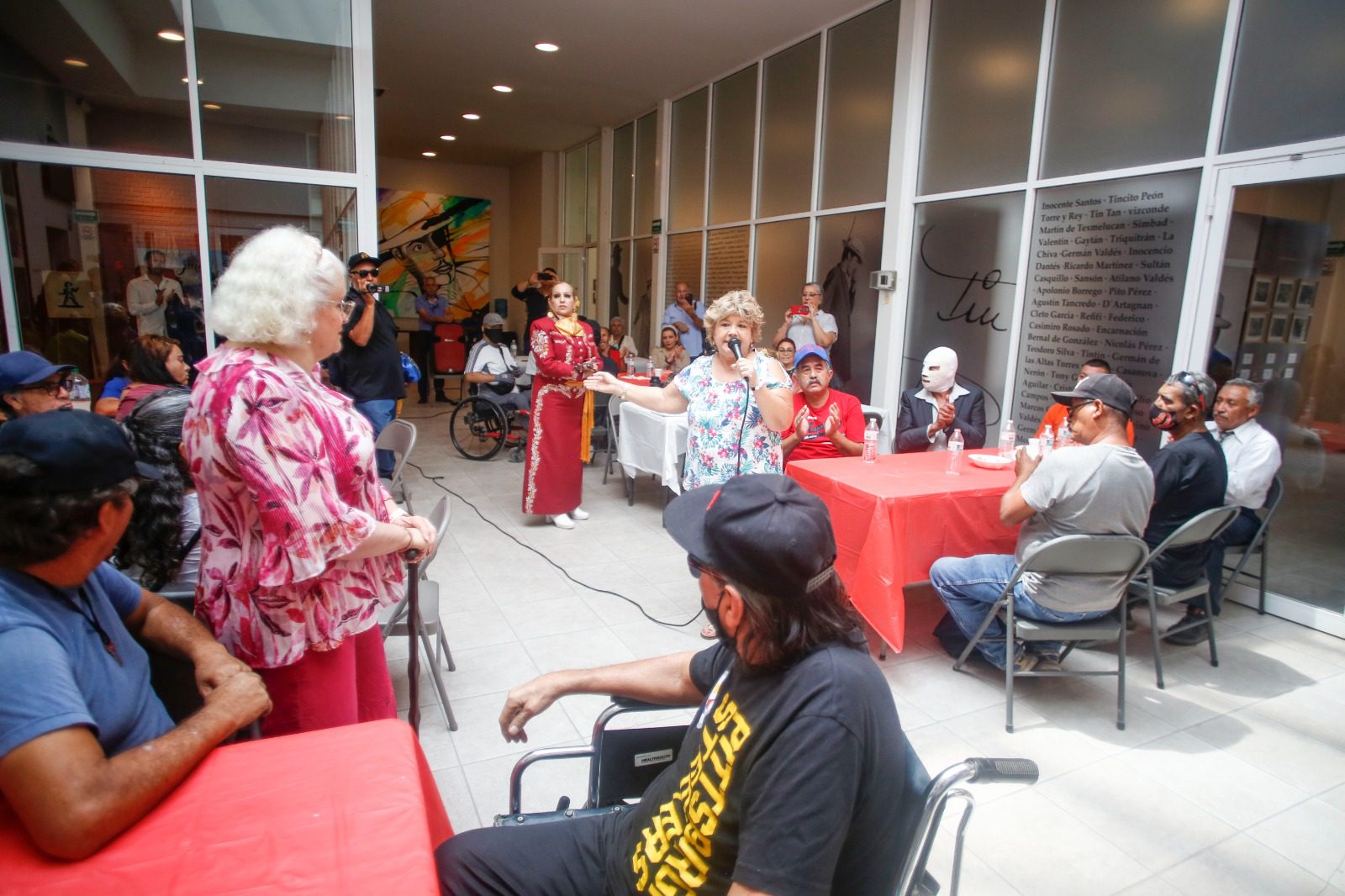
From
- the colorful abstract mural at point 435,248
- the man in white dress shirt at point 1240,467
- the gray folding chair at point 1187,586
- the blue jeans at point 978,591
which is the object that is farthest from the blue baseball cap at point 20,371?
the colorful abstract mural at point 435,248

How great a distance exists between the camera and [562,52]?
284 inches

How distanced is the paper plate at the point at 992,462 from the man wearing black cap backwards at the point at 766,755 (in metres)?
2.61

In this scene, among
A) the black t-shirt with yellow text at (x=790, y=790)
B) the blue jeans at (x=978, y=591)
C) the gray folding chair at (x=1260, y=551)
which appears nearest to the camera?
the black t-shirt with yellow text at (x=790, y=790)

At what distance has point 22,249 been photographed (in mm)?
4203

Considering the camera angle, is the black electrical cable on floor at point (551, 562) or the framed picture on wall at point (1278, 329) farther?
the framed picture on wall at point (1278, 329)

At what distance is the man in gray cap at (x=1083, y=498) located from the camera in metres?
2.48

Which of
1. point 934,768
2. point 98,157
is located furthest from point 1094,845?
point 98,157

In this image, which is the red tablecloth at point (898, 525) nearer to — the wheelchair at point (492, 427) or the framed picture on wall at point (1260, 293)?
the framed picture on wall at point (1260, 293)

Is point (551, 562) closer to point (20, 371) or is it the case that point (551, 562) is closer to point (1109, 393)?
point (20, 371)

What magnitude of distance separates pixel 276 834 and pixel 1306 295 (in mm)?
4691

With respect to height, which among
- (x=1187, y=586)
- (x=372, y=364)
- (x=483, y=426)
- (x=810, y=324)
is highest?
(x=810, y=324)

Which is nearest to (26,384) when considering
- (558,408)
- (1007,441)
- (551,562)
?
(551,562)

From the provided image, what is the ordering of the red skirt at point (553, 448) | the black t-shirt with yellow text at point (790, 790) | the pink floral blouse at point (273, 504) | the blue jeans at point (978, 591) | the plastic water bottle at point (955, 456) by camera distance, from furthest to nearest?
the red skirt at point (553, 448), the plastic water bottle at point (955, 456), the blue jeans at point (978, 591), the pink floral blouse at point (273, 504), the black t-shirt with yellow text at point (790, 790)

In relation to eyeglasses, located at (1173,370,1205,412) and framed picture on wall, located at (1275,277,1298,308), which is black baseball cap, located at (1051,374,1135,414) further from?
framed picture on wall, located at (1275,277,1298,308)
